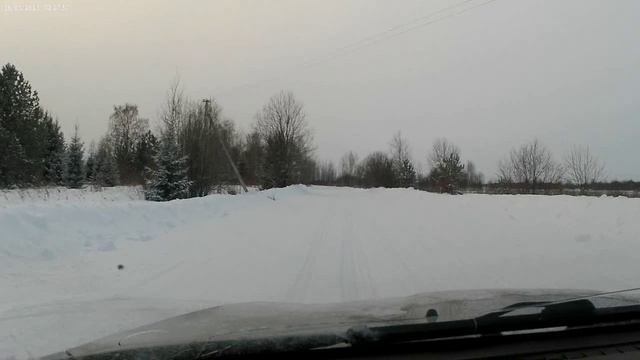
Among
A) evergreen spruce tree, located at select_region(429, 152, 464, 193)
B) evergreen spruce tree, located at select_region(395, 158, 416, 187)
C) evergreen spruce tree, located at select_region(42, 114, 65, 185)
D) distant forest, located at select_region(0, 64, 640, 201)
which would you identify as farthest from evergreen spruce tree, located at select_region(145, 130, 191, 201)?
evergreen spruce tree, located at select_region(395, 158, 416, 187)

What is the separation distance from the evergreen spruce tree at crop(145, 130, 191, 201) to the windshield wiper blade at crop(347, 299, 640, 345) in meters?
29.1

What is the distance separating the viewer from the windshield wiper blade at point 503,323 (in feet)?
8.95

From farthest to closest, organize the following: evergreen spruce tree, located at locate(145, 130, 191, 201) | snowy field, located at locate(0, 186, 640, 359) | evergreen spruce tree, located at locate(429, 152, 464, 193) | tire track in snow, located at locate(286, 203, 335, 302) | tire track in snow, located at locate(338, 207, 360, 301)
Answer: evergreen spruce tree, located at locate(429, 152, 464, 193)
evergreen spruce tree, located at locate(145, 130, 191, 201)
tire track in snow, located at locate(338, 207, 360, 301)
tire track in snow, located at locate(286, 203, 335, 302)
snowy field, located at locate(0, 186, 640, 359)

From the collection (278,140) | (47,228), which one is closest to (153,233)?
(47,228)

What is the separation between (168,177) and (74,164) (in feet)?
111

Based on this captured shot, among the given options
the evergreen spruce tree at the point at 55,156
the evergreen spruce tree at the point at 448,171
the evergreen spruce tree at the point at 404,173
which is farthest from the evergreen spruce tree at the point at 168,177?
the evergreen spruce tree at the point at 404,173

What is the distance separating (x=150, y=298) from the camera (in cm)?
694

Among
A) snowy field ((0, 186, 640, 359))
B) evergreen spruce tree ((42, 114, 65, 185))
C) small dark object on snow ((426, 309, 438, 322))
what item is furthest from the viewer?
evergreen spruce tree ((42, 114, 65, 185))

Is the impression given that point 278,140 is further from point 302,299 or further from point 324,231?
point 302,299

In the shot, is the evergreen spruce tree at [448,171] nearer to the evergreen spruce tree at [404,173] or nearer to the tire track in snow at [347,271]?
the evergreen spruce tree at [404,173]

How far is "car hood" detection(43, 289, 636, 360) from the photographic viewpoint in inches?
106

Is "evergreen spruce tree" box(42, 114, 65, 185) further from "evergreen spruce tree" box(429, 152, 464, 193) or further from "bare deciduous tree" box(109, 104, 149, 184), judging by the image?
"evergreen spruce tree" box(429, 152, 464, 193)

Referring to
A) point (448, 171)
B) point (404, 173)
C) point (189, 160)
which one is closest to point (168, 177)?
point (189, 160)

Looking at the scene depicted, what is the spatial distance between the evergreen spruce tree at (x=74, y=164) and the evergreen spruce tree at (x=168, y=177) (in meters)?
29.3
